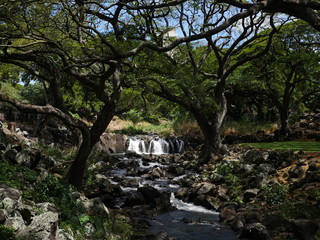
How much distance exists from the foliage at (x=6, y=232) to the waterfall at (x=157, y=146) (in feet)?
77.8

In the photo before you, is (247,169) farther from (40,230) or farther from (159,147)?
(159,147)

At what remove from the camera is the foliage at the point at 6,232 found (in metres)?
4.33

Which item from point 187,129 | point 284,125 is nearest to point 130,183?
point 284,125

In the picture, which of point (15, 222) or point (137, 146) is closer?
point (15, 222)

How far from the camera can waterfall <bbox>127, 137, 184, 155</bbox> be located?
2827cm

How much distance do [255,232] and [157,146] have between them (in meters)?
21.6

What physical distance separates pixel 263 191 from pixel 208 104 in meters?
6.79

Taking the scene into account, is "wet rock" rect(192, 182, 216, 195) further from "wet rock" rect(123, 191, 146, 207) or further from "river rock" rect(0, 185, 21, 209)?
"river rock" rect(0, 185, 21, 209)

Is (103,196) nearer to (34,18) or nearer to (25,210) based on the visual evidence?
(25,210)

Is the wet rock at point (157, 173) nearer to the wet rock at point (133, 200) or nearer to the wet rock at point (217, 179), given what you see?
the wet rock at point (217, 179)

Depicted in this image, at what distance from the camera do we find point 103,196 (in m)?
10.7

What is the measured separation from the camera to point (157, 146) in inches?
1127

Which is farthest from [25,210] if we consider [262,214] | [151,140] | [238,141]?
[151,140]

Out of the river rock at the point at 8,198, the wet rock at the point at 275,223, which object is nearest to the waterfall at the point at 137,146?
the wet rock at the point at 275,223
